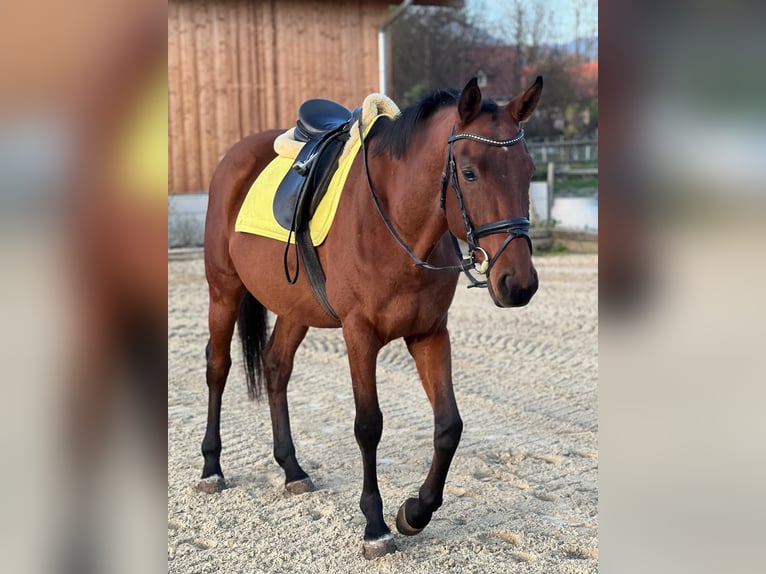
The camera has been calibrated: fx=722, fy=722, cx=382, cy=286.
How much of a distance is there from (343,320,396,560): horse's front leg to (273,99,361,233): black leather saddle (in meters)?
0.60

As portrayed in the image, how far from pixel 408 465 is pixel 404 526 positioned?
895 millimetres

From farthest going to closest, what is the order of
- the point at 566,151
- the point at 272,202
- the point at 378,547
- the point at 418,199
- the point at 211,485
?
1. the point at 566,151
2. the point at 211,485
3. the point at 272,202
4. the point at 378,547
5. the point at 418,199

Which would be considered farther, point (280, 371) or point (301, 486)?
point (280, 371)

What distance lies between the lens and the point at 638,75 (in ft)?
2.65

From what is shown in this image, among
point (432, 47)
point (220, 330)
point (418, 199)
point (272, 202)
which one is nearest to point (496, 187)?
point (418, 199)

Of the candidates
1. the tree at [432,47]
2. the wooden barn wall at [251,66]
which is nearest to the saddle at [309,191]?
the wooden barn wall at [251,66]

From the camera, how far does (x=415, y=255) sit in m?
2.79

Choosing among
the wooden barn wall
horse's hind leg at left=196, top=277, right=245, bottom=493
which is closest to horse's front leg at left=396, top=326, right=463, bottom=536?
horse's hind leg at left=196, top=277, right=245, bottom=493

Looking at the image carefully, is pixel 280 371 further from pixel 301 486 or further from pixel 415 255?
pixel 415 255

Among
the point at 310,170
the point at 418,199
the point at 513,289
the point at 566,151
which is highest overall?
the point at 566,151

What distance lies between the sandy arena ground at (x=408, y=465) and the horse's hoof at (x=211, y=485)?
5 centimetres

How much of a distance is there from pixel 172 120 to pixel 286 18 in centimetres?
265

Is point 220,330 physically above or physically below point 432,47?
below

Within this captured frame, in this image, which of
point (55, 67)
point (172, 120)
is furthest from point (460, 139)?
point (172, 120)
